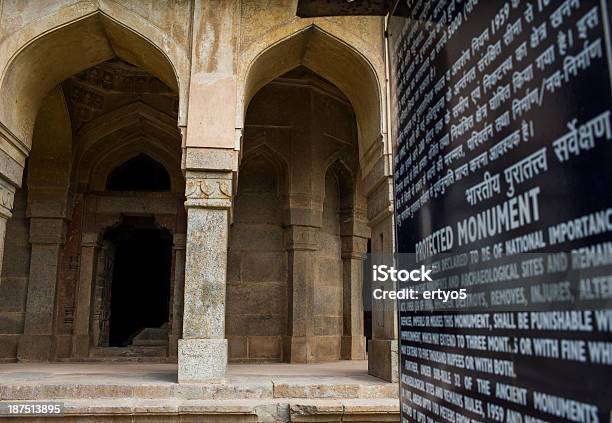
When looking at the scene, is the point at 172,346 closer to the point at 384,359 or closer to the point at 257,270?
the point at 257,270

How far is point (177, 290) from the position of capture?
32.0ft

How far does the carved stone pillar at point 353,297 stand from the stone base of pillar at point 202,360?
481 centimetres

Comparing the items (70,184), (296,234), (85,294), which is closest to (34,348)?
Result: (85,294)

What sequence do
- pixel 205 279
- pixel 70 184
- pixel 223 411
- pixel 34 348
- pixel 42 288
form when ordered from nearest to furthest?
1. pixel 223 411
2. pixel 205 279
3. pixel 34 348
4. pixel 42 288
5. pixel 70 184

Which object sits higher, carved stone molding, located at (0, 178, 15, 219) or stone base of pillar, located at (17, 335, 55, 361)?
carved stone molding, located at (0, 178, 15, 219)

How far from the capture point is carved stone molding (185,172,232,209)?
19.5 ft

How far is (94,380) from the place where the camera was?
18.6 ft

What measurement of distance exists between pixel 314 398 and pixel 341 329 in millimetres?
4821

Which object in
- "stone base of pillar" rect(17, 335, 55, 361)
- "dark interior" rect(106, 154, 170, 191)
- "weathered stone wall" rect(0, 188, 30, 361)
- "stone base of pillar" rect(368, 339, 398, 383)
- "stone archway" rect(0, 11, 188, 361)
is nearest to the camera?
"stone base of pillar" rect(368, 339, 398, 383)

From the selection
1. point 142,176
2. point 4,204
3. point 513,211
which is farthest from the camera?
point 142,176

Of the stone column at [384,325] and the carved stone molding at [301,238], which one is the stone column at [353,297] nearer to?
the carved stone molding at [301,238]

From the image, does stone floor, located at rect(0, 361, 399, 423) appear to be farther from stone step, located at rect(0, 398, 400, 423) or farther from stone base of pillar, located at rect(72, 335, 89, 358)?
stone base of pillar, located at rect(72, 335, 89, 358)

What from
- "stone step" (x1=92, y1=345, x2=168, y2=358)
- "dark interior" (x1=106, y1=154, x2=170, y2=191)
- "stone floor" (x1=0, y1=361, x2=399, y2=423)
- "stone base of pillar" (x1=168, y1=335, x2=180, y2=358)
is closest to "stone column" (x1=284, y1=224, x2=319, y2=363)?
"stone base of pillar" (x1=168, y1=335, x2=180, y2=358)

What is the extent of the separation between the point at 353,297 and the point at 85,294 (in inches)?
182
